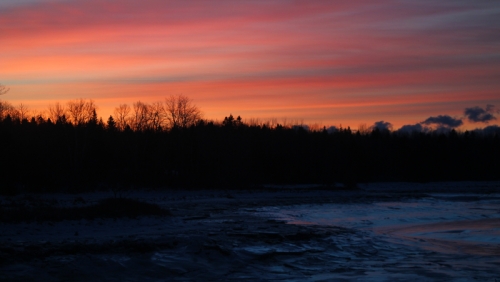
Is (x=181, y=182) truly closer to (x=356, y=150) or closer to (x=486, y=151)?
(x=356, y=150)

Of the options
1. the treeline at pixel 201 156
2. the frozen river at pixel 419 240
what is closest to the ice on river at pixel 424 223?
the frozen river at pixel 419 240

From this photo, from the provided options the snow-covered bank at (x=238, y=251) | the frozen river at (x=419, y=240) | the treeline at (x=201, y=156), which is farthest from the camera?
the treeline at (x=201, y=156)

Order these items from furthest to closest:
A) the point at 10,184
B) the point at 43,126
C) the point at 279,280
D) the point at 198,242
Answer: the point at 43,126 → the point at 10,184 → the point at 198,242 → the point at 279,280

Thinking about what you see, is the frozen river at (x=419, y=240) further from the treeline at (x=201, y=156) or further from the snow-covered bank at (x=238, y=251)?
the treeline at (x=201, y=156)

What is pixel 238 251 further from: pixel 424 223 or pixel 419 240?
pixel 424 223

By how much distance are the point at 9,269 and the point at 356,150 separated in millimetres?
79339

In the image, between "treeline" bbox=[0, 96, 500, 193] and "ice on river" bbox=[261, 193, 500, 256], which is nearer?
"ice on river" bbox=[261, 193, 500, 256]

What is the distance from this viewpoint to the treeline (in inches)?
2288

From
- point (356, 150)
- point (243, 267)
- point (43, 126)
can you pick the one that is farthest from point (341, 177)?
point (243, 267)

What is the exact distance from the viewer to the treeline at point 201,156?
2288 inches

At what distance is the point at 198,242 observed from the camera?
1817cm

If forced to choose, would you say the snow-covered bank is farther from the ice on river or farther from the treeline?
the treeline

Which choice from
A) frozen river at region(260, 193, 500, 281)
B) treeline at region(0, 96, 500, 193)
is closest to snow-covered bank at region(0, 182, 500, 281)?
frozen river at region(260, 193, 500, 281)

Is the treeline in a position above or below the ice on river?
above
